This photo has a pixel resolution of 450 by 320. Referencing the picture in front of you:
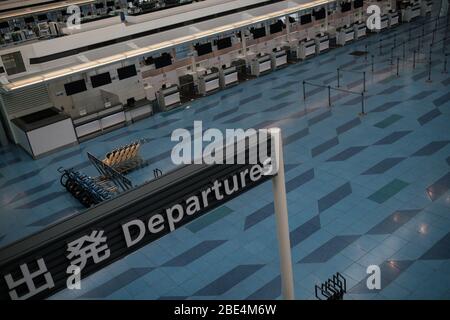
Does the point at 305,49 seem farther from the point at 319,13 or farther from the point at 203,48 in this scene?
the point at 203,48

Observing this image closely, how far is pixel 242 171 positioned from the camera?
4.00m

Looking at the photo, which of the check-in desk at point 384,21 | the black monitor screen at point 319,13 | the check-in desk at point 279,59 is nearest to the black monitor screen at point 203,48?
the check-in desk at point 279,59

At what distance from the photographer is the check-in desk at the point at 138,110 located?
52.7 ft

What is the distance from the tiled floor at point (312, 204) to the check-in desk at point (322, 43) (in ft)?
16.6

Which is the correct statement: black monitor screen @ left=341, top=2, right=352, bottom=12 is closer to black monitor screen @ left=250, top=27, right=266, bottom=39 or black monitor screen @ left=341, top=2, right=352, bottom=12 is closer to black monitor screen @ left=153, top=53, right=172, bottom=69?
black monitor screen @ left=250, top=27, right=266, bottom=39

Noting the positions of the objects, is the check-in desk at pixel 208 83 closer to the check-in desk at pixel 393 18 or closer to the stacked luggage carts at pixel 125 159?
the stacked luggage carts at pixel 125 159

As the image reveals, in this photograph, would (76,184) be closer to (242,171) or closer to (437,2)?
(242,171)

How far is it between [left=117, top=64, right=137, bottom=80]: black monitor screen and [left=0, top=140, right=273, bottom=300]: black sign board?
500 inches

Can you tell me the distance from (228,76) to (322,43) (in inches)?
219

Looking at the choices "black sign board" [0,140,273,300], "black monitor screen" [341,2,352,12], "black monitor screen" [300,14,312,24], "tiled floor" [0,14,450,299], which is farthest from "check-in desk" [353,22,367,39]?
"black sign board" [0,140,273,300]

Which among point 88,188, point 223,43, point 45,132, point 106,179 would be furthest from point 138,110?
point 88,188

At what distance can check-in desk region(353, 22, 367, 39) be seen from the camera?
21938 mm

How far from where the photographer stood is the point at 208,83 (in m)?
17.9
